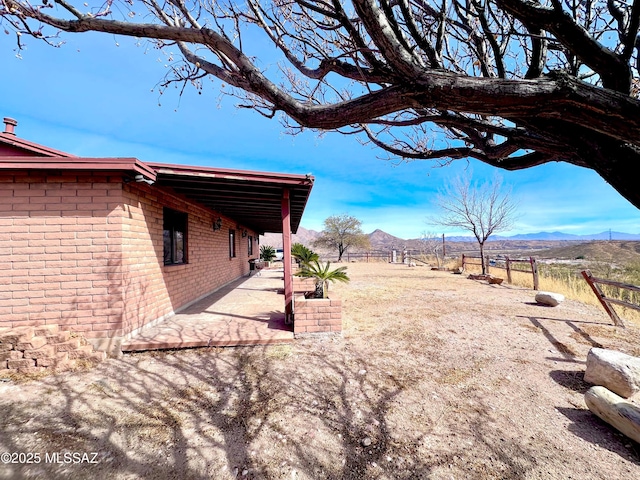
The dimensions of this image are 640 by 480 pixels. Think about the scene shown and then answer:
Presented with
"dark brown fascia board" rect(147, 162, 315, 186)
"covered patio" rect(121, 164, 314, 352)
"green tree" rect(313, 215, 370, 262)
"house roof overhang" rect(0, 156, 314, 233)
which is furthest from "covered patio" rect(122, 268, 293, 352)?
"green tree" rect(313, 215, 370, 262)

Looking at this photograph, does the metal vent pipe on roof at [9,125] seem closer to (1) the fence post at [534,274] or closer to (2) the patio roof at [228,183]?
(2) the patio roof at [228,183]

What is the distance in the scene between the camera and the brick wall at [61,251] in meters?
3.65

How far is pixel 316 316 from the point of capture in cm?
449

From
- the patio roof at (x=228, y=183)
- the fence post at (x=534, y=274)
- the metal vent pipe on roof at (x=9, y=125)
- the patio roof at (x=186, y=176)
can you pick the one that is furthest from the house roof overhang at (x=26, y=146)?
the fence post at (x=534, y=274)

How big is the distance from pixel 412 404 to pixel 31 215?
18.1 feet

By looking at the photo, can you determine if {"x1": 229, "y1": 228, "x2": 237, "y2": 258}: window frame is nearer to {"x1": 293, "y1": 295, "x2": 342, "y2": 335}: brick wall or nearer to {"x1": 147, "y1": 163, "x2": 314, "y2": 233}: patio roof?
{"x1": 147, "y1": 163, "x2": 314, "y2": 233}: patio roof

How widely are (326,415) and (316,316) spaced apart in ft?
6.41

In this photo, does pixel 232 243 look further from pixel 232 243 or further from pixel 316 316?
pixel 316 316

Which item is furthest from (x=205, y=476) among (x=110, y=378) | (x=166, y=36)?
(x=166, y=36)

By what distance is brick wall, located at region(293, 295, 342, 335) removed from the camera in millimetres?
4441

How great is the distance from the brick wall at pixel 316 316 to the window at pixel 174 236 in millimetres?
3153

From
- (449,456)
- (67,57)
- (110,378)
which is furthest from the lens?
(67,57)

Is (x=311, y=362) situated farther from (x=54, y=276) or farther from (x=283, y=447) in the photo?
(x=54, y=276)

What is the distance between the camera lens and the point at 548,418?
2564 millimetres
